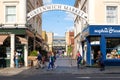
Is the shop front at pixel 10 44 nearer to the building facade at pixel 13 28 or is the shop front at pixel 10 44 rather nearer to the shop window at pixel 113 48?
the building facade at pixel 13 28

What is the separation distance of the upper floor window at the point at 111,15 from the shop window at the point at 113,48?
78.9 inches

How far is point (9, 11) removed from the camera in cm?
3991

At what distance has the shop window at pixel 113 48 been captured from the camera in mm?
38237

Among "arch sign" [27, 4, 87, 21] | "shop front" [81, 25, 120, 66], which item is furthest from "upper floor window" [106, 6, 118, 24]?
"arch sign" [27, 4, 87, 21]

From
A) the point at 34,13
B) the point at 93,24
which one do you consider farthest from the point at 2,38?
the point at 93,24

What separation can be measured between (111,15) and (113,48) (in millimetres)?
3514

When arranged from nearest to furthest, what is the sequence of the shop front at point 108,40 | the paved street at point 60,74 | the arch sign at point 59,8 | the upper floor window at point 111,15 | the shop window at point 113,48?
the paved street at point 60,74
the shop front at point 108,40
the shop window at point 113,48
the upper floor window at point 111,15
the arch sign at point 59,8

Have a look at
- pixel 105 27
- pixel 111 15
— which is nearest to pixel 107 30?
pixel 105 27

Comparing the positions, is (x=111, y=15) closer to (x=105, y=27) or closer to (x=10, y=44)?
(x=105, y=27)

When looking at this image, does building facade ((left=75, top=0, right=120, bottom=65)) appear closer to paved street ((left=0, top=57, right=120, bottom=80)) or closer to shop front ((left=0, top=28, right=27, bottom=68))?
paved street ((left=0, top=57, right=120, bottom=80))

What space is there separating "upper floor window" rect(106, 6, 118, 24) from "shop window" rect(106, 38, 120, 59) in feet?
6.57

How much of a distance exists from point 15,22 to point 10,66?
4.71 m

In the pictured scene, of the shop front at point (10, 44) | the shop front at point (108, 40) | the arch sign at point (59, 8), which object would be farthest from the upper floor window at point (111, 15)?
the shop front at point (10, 44)

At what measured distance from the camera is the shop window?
3824 cm
